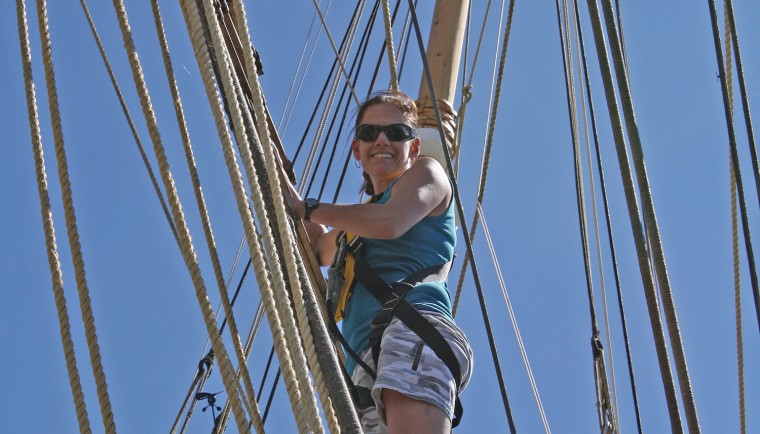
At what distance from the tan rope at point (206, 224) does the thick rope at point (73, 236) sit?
30 cm

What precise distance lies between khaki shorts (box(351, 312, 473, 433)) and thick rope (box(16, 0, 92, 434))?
619 mm

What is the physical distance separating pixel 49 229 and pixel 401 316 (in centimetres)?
88

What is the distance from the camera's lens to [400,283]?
276 centimetres

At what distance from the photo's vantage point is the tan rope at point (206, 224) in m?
2.69

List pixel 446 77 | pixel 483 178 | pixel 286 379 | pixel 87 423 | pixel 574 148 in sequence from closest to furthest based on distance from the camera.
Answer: pixel 286 379
pixel 87 423
pixel 446 77
pixel 574 148
pixel 483 178

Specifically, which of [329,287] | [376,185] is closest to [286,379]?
[329,287]

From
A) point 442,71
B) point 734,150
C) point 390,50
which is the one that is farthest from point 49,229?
point 442,71

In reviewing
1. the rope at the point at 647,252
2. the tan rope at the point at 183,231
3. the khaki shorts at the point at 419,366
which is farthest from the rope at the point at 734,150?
the tan rope at the point at 183,231

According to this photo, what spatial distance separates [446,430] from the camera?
256cm

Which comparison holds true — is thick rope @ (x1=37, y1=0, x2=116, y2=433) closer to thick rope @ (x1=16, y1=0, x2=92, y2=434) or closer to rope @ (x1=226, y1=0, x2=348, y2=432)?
thick rope @ (x1=16, y1=0, x2=92, y2=434)

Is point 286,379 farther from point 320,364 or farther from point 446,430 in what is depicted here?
point 446,430

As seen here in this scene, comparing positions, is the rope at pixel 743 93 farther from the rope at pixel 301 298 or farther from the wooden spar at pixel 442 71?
the rope at pixel 301 298

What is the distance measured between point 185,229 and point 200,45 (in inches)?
16.8

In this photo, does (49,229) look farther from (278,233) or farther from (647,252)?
(647,252)
